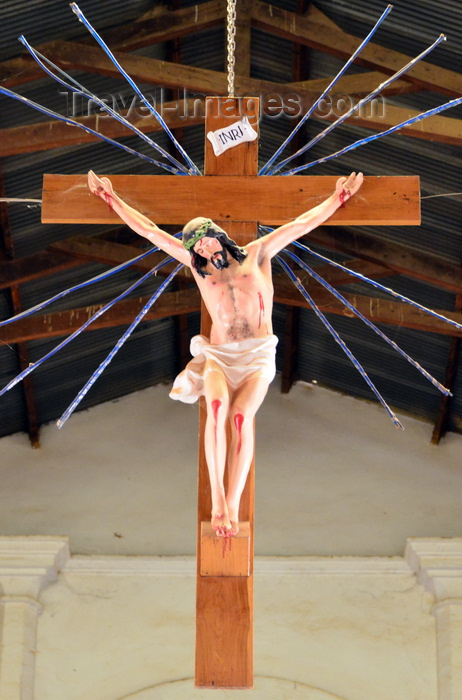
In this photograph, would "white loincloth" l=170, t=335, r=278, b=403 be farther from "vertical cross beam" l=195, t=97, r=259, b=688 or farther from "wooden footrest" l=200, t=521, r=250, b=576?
"wooden footrest" l=200, t=521, r=250, b=576

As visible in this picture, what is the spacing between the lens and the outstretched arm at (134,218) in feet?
19.1

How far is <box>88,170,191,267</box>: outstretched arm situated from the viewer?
581 cm

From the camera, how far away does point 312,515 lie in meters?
11.5

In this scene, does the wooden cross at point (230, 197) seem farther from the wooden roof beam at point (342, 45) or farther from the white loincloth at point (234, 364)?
the wooden roof beam at point (342, 45)

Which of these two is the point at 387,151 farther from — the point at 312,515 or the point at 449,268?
the point at 312,515

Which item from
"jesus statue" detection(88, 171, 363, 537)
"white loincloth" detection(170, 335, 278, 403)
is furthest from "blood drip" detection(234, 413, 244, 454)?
"white loincloth" detection(170, 335, 278, 403)

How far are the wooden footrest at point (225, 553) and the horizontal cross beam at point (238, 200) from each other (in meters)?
1.43

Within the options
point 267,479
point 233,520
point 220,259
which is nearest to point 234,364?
point 220,259

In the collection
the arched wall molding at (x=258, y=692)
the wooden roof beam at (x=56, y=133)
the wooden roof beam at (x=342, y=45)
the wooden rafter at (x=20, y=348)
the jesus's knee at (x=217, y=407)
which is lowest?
the arched wall molding at (x=258, y=692)

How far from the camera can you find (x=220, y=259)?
18.2ft

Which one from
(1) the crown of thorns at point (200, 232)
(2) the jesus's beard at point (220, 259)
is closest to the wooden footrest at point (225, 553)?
(2) the jesus's beard at point (220, 259)

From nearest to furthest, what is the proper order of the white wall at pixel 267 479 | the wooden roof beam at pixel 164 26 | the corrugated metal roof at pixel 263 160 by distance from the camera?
the corrugated metal roof at pixel 263 160, the wooden roof beam at pixel 164 26, the white wall at pixel 267 479

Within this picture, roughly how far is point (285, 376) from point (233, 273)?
675 centimetres

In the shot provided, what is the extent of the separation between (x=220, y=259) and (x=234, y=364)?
0.46 meters
